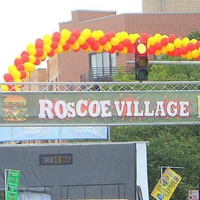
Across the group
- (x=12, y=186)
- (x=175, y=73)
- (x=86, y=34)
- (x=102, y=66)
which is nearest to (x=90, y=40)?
(x=86, y=34)

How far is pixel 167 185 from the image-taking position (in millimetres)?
27953

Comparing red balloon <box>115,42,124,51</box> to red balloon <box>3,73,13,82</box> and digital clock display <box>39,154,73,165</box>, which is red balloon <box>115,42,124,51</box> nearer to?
red balloon <box>3,73,13,82</box>

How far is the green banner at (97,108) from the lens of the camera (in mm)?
19594

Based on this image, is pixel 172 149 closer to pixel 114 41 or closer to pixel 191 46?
pixel 191 46

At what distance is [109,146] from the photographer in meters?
27.6

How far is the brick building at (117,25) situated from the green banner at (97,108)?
1360 inches

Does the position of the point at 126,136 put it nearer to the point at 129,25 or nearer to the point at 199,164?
the point at 199,164

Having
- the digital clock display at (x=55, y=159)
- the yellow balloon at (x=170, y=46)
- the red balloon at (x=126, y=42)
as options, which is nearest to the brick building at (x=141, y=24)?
the digital clock display at (x=55, y=159)

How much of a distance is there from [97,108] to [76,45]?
153 cm

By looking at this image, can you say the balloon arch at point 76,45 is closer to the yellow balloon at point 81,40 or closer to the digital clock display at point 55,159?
the yellow balloon at point 81,40

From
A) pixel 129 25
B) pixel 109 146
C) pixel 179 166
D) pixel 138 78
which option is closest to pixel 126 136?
pixel 179 166

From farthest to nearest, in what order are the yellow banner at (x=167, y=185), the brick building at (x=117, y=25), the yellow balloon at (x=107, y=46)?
the brick building at (x=117, y=25) → the yellow banner at (x=167, y=185) → the yellow balloon at (x=107, y=46)

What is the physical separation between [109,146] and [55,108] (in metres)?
8.08

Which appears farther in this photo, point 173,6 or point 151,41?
point 173,6
